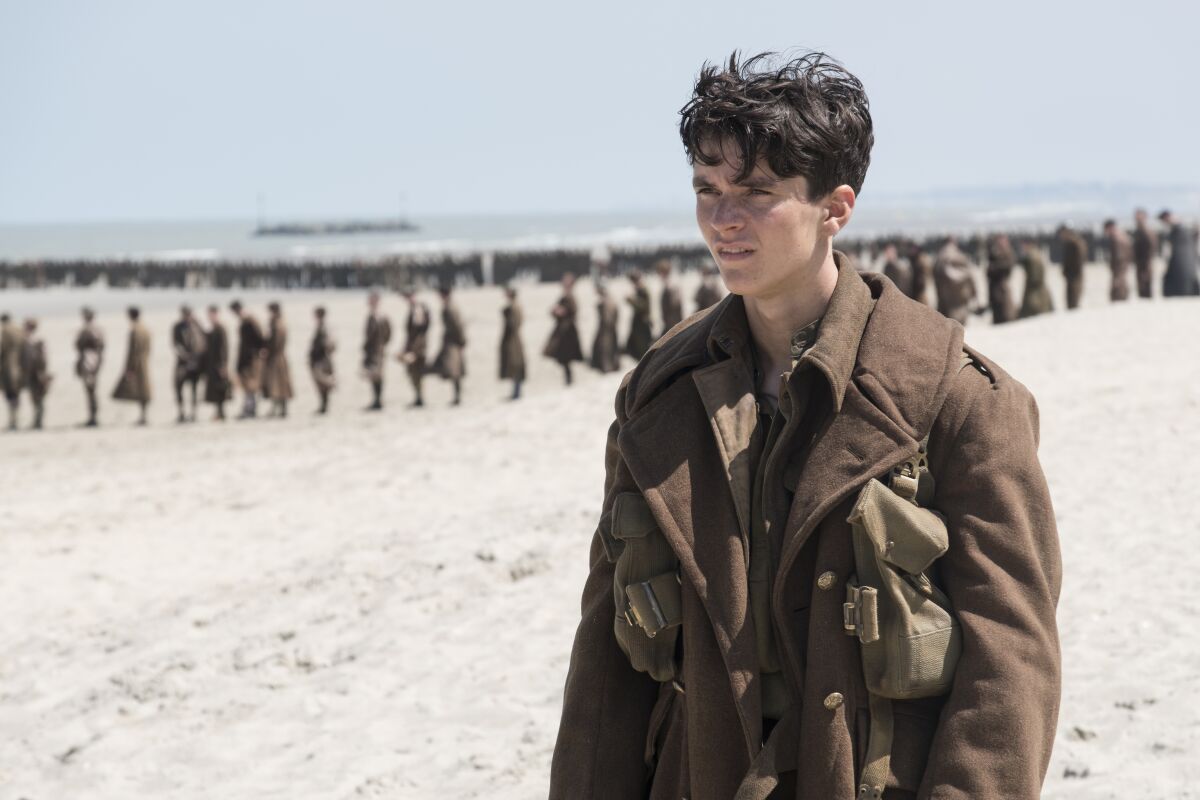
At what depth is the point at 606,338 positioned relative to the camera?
837 inches

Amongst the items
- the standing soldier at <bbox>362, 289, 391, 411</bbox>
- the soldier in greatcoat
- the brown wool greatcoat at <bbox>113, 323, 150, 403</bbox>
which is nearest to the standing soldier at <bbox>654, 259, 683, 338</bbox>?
the soldier in greatcoat

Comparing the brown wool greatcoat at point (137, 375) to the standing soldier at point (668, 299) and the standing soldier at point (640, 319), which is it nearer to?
the standing soldier at point (640, 319)

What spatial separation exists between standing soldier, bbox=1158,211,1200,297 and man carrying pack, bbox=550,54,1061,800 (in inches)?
795

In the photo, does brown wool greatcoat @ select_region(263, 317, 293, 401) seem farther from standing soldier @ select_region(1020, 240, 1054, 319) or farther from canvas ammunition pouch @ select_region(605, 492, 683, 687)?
canvas ammunition pouch @ select_region(605, 492, 683, 687)

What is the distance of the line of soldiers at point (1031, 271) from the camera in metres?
19.5

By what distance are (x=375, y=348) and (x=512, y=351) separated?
6.38 feet

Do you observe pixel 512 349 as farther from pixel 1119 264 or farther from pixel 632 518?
pixel 632 518

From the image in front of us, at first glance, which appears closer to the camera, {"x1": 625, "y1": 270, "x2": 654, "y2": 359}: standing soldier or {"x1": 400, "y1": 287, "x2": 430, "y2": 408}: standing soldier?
{"x1": 400, "y1": 287, "x2": 430, "y2": 408}: standing soldier

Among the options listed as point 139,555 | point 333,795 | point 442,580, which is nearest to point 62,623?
point 139,555

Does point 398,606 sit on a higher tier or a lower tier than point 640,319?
lower

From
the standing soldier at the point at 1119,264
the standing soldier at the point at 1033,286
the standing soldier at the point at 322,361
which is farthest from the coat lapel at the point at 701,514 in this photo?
the standing soldier at the point at 1119,264

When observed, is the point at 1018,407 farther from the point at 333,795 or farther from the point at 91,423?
the point at 91,423

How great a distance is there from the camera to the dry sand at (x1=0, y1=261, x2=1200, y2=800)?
520 cm

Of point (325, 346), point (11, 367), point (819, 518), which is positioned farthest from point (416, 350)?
point (819, 518)
